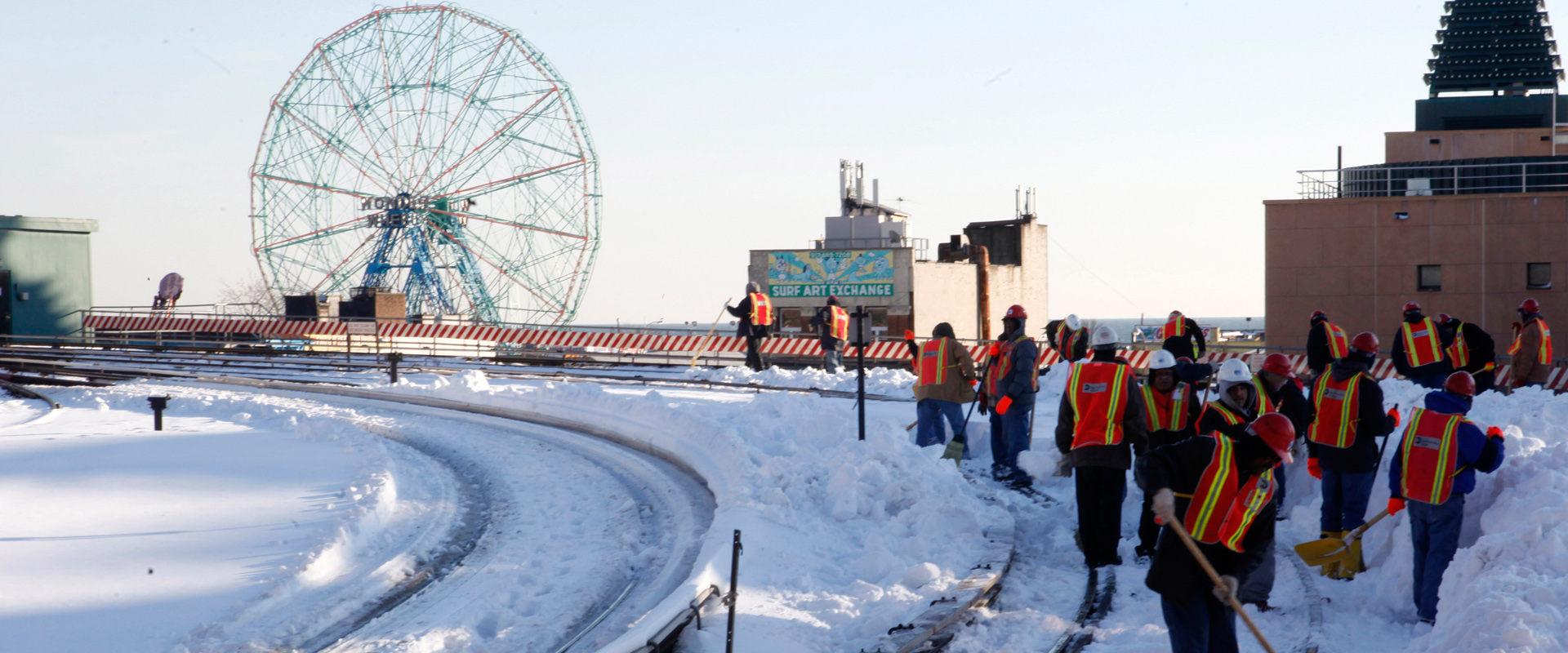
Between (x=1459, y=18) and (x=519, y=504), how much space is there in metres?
58.8

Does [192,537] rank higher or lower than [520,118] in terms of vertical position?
lower

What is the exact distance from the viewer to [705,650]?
21.5ft

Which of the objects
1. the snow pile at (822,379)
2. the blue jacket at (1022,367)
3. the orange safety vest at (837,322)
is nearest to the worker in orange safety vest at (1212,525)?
the blue jacket at (1022,367)

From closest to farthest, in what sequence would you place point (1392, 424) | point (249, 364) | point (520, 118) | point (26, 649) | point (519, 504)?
point (26, 649)
point (1392, 424)
point (519, 504)
point (249, 364)
point (520, 118)

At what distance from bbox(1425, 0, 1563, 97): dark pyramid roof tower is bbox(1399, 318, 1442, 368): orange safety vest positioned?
48.4 m

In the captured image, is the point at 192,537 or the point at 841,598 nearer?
the point at 841,598

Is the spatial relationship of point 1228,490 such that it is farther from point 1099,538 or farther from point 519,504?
point 519,504

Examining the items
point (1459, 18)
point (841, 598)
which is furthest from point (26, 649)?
point (1459, 18)

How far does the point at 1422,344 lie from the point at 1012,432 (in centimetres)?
505

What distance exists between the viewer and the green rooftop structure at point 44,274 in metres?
37.4

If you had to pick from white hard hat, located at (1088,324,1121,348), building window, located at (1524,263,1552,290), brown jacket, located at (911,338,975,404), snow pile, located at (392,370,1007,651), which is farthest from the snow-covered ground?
building window, located at (1524,263,1552,290)

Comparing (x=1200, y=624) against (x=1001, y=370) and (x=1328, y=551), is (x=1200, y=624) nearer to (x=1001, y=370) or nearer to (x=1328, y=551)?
(x=1328, y=551)

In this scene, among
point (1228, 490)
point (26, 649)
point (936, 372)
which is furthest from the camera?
point (936, 372)

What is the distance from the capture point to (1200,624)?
577 cm
